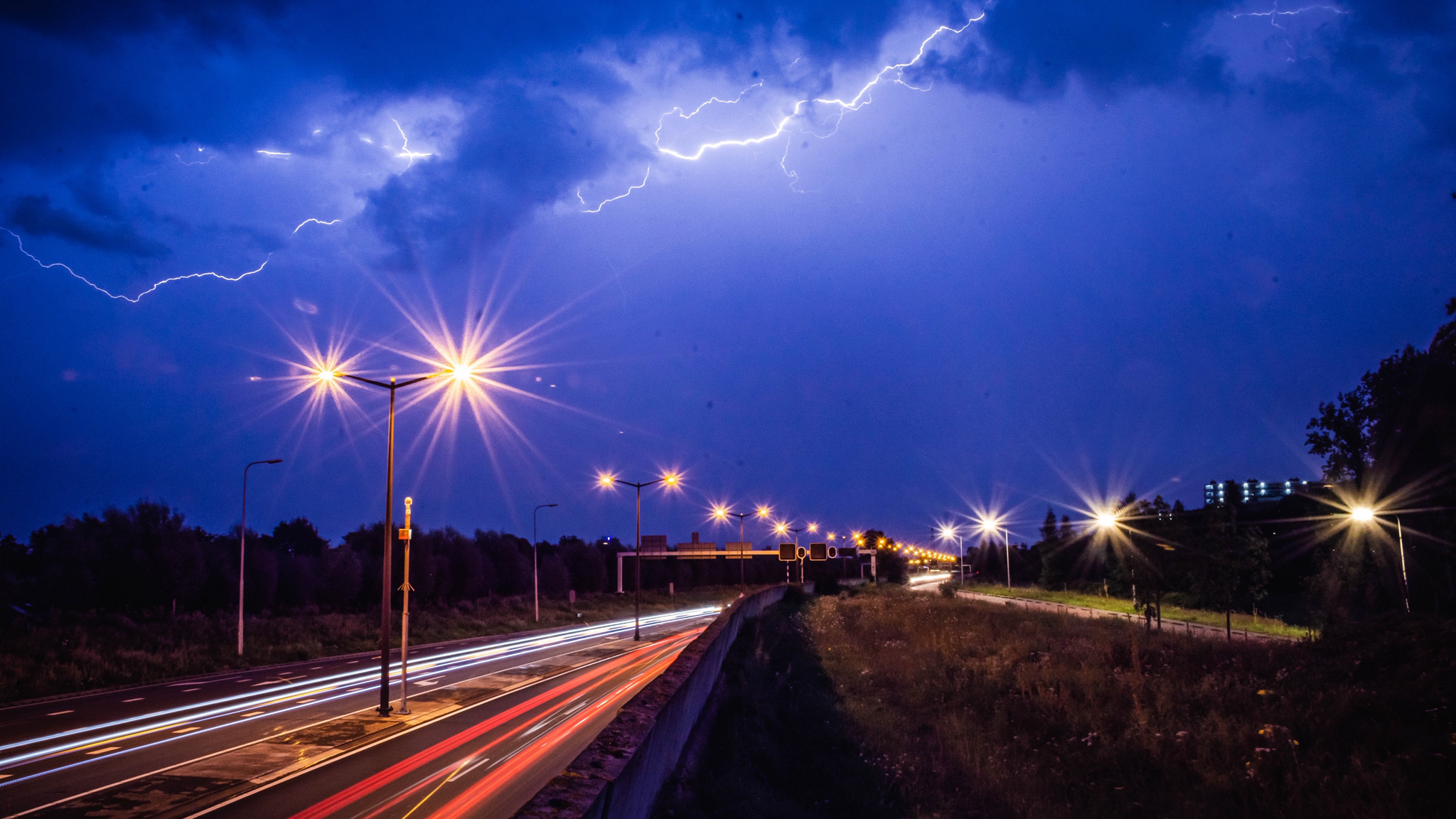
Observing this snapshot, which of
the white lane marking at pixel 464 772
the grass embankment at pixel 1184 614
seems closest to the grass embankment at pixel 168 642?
the white lane marking at pixel 464 772

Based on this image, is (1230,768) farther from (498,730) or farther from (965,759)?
(498,730)

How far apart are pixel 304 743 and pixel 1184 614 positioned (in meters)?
47.1

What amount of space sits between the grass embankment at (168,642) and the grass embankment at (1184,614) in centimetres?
3939

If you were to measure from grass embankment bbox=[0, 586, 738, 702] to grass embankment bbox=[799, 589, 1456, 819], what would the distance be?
1012 inches

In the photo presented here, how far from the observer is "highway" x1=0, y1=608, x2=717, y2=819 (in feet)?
43.0

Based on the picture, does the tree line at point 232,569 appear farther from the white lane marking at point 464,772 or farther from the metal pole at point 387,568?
the white lane marking at point 464,772

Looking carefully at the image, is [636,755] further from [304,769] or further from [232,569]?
[232,569]

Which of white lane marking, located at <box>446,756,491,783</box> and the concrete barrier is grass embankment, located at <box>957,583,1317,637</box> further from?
white lane marking, located at <box>446,756,491,783</box>

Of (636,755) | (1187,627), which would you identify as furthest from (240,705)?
(1187,627)

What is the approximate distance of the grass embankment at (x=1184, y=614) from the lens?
37.1 metres

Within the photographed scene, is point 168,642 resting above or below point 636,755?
below

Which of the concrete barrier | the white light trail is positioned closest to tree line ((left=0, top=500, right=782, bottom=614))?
the white light trail

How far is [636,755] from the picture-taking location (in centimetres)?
784

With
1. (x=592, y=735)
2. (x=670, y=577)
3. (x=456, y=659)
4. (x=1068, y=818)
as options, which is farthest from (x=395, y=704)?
(x=670, y=577)
